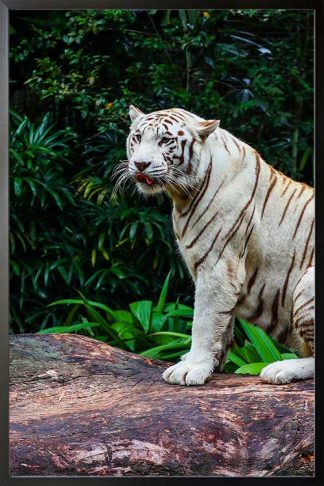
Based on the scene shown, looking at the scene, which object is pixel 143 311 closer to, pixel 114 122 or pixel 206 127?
pixel 114 122

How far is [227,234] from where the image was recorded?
3.13 metres

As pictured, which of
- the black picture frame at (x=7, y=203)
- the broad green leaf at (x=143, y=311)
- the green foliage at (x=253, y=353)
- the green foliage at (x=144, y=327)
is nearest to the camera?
the black picture frame at (x=7, y=203)

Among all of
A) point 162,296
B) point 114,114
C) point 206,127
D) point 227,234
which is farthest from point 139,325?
point 206,127

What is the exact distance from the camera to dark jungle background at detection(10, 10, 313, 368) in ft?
12.3

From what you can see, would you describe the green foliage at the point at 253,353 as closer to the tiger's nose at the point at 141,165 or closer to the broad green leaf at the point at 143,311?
the broad green leaf at the point at 143,311

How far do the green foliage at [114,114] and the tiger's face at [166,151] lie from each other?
2.08ft

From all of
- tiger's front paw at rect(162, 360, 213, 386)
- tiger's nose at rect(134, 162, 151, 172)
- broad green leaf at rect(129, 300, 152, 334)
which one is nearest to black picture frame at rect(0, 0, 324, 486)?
tiger's front paw at rect(162, 360, 213, 386)

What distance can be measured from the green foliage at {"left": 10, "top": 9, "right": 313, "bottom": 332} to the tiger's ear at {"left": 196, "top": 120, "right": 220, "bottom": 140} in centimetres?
67

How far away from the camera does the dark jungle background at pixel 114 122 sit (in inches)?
147

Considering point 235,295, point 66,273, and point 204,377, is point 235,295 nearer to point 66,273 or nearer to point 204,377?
point 204,377

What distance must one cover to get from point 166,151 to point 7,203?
68 cm

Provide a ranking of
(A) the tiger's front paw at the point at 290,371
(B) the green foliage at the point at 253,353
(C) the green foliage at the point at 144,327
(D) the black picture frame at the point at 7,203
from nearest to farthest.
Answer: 1. (D) the black picture frame at the point at 7,203
2. (A) the tiger's front paw at the point at 290,371
3. (B) the green foliage at the point at 253,353
4. (C) the green foliage at the point at 144,327

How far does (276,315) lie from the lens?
10.6ft

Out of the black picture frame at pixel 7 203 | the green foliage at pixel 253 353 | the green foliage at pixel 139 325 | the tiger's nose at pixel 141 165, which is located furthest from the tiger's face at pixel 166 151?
the green foliage at pixel 139 325
